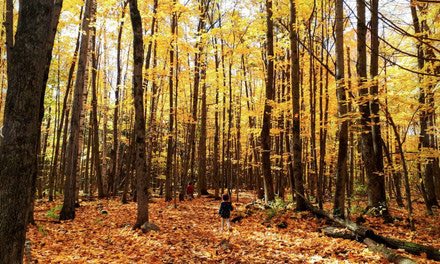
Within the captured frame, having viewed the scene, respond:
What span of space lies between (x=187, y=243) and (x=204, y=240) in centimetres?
68

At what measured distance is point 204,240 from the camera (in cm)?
790

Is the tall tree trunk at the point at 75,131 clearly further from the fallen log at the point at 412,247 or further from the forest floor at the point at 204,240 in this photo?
the fallen log at the point at 412,247

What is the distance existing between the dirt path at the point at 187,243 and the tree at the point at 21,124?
8.04ft

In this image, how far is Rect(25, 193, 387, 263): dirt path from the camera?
19.6 ft

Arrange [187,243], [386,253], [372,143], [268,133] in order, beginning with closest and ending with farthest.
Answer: [386,253], [187,243], [372,143], [268,133]

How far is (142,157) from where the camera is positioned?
8.44 metres

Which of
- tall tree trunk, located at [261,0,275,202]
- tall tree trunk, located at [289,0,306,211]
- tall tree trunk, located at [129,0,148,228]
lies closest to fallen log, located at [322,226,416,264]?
tall tree trunk, located at [289,0,306,211]

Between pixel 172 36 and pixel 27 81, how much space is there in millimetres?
10526

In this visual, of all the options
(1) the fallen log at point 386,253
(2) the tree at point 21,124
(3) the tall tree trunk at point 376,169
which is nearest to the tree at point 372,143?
(3) the tall tree trunk at point 376,169

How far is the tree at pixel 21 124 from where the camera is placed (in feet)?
10.6

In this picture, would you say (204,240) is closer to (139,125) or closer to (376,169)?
(139,125)

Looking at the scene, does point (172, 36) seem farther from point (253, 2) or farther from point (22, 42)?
point (22, 42)

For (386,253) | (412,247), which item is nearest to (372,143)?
(412,247)

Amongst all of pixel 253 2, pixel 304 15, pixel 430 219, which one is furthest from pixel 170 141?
pixel 430 219
